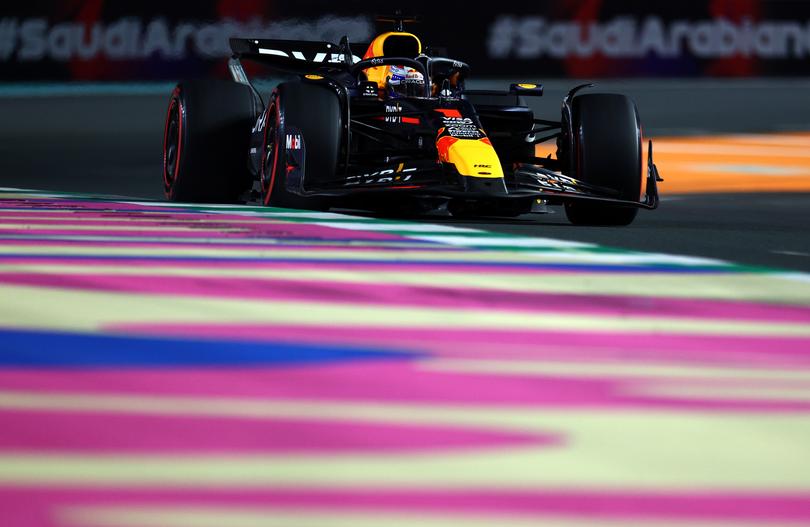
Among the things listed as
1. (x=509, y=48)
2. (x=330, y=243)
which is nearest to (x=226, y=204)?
(x=330, y=243)

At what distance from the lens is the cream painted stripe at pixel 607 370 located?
12.7ft

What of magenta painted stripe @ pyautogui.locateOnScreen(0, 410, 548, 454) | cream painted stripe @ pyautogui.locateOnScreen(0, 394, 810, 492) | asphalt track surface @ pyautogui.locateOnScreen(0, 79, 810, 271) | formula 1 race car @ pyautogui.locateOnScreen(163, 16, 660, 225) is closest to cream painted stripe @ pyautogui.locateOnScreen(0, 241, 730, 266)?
asphalt track surface @ pyautogui.locateOnScreen(0, 79, 810, 271)

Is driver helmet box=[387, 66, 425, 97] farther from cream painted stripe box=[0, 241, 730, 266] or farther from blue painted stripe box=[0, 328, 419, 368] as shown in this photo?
blue painted stripe box=[0, 328, 419, 368]

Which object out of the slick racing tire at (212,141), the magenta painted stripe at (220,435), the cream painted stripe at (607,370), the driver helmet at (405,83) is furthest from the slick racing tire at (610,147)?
the magenta painted stripe at (220,435)

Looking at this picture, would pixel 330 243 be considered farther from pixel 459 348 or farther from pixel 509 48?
pixel 509 48

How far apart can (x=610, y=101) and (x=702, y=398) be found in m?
5.40

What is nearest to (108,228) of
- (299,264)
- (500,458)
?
(299,264)

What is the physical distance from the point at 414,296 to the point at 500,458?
2.24m

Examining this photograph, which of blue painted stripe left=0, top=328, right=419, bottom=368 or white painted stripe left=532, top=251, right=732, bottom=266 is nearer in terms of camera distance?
blue painted stripe left=0, top=328, right=419, bottom=368

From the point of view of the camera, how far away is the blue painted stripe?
12.6 ft

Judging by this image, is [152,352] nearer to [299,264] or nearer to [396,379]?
[396,379]

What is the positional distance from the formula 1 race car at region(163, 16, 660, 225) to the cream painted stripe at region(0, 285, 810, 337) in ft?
10.5

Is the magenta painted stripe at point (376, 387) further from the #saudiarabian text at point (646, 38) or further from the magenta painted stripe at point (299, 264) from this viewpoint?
the #saudiarabian text at point (646, 38)

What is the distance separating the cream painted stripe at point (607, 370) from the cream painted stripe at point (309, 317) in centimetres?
57
